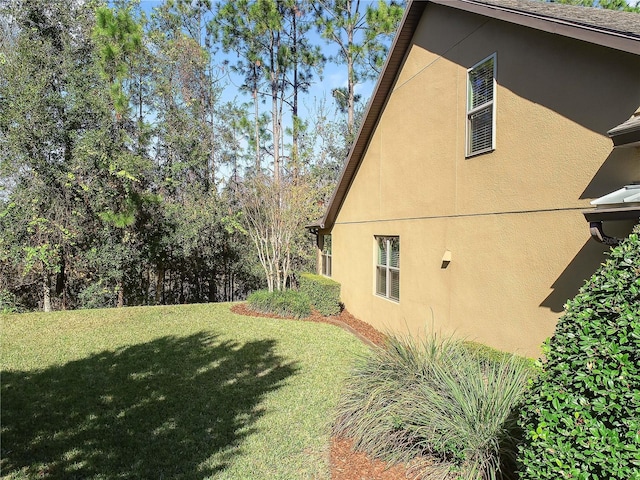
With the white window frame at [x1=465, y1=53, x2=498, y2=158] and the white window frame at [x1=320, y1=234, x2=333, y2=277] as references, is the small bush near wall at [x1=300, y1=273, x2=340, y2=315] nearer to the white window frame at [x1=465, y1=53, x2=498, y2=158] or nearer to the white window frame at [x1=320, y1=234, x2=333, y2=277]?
the white window frame at [x1=320, y1=234, x2=333, y2=277]

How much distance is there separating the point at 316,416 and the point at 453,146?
490 centimetres

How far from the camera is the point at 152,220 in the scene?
16.0m

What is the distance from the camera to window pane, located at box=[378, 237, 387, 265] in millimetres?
9477

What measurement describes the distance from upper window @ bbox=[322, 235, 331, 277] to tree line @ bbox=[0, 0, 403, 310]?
1.10 metres

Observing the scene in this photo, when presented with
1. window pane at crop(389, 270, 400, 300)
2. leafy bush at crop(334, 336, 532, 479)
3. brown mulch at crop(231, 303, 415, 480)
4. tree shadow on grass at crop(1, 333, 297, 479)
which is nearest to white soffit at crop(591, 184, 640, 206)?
leafy bush at crop(334, 336, 532, 479)

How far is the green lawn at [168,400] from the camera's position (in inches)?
153

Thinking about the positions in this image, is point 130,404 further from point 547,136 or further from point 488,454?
point 547,136

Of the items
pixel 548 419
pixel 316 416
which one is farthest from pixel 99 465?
pixel 548 419

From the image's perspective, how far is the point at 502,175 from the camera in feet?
18.4

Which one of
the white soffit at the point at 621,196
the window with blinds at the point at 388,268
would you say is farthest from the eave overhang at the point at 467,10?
the window with blinds at the point at 388,268

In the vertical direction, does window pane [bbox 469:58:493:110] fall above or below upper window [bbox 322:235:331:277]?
above

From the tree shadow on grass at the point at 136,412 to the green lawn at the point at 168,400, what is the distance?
16 millimetres

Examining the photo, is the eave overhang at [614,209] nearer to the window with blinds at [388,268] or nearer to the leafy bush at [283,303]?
the window with blinds at [388,268]

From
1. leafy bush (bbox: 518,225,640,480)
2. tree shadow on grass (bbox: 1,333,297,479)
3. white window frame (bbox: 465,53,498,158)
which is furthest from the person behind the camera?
white window frame (bbox: 465,53,498,158)
